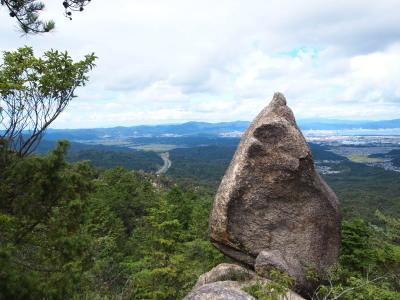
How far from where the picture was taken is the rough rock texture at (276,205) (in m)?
12.8

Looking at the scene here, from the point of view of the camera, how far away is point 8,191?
32.9 ft

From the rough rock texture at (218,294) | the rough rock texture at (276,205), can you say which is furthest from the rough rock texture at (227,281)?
the rough rock texture at (276,205)

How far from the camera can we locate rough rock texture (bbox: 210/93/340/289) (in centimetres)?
1277

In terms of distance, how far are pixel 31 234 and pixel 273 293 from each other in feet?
19.0

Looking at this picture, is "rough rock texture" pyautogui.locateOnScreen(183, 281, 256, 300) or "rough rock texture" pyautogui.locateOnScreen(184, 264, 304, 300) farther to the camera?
"rough rock texture" pyautogui.locateOnScreen(184, 264, 304, 300)

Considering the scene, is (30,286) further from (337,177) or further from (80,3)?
(337,177)

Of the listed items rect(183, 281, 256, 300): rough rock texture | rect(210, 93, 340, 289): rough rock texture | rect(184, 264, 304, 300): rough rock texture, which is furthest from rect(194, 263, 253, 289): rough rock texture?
rect(183, 281, 256, 300): rough rock texture

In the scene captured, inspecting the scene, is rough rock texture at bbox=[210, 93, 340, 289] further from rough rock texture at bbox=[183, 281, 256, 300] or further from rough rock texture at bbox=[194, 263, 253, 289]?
rough rock texture at bbox=[183, 281, 256, 300]

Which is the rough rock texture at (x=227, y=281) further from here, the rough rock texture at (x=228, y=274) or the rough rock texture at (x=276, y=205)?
the rough rock texture at (x=276, y=205)

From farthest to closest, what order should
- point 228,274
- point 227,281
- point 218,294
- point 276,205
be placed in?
1. point 276,205
2. point 228,274
3. point 227,281
4. point 218,294

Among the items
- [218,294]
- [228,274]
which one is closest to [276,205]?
[228,274]

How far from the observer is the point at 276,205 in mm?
12953

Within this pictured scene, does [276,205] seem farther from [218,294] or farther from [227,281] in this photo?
[218,294]

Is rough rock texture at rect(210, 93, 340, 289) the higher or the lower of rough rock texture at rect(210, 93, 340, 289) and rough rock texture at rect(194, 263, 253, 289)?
the higher
